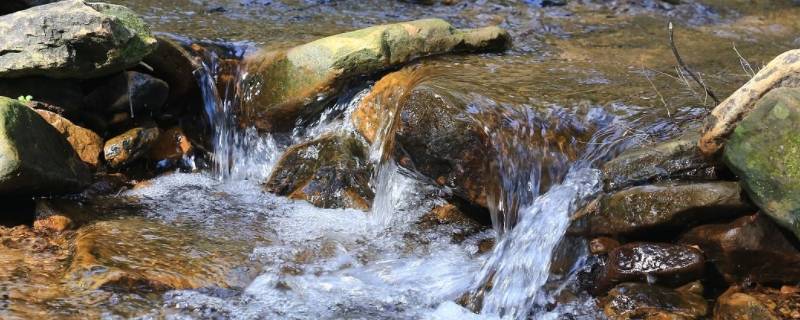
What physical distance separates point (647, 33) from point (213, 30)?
4611 mm

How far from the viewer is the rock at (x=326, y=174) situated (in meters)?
5.66

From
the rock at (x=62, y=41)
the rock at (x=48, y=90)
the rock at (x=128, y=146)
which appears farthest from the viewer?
the rock at (x=128, y=146)

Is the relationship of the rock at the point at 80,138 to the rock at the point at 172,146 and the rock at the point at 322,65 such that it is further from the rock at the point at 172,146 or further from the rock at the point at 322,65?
the rock at the point at 322,65

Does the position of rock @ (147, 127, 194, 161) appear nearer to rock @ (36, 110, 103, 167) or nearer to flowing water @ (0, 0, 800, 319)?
flowing water @ (0, 0, 800, 319)

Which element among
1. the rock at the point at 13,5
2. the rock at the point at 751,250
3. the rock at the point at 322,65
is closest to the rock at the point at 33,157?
the rock at the point at 322,65

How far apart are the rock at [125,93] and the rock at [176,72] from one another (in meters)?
0.23

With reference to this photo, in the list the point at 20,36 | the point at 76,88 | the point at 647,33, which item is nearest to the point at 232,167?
the point at 76,88

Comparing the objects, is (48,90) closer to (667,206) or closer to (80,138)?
(80,138)

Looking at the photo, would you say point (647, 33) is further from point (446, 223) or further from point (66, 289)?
point (66, 289)

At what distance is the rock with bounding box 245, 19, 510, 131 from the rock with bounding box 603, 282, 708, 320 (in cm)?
295

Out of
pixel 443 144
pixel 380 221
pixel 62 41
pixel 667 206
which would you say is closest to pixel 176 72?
pixel 62 41

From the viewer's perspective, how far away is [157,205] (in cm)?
546

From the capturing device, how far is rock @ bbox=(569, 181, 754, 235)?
4.05 metres

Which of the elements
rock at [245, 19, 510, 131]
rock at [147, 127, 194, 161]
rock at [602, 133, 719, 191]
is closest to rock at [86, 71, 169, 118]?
rock at [147, 127, 194, 161]
